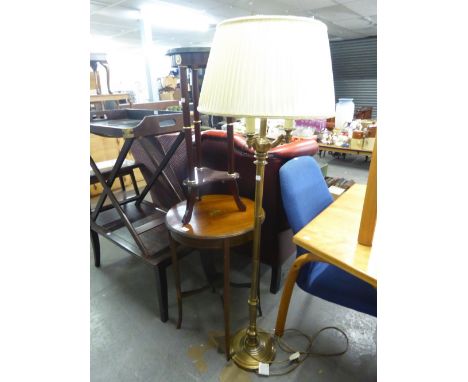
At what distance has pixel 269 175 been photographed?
1.47m

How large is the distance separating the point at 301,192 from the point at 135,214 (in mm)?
1279

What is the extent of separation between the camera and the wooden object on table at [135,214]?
4.47ft

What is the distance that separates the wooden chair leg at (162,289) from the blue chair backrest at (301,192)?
0.74 metres

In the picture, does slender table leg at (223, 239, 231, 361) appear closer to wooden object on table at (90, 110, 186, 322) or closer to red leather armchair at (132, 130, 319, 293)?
wooden object on table at (90, 110, 186, 322)

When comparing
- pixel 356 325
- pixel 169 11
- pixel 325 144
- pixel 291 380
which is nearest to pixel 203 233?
pixel 291 380

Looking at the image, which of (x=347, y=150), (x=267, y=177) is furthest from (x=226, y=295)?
(x=347, y=150)

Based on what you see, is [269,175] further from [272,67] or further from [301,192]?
[272,67]

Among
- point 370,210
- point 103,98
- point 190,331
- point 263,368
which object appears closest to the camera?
point 370,210

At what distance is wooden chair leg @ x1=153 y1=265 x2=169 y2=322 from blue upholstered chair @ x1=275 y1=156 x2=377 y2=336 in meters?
0.63

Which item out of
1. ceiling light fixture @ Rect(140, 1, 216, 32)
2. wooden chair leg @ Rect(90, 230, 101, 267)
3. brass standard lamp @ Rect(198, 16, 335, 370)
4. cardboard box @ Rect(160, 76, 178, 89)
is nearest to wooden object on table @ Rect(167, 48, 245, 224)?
brass standard lamp @ Rect(198, 16, 335, 370)

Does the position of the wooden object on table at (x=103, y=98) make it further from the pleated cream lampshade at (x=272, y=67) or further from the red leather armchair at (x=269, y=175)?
the pleated cream lampshade at (x=272, y=67)
